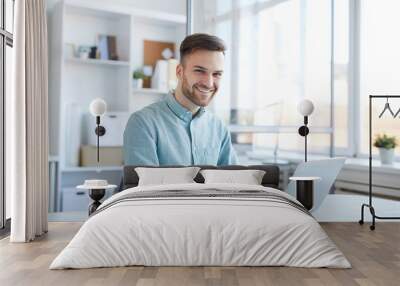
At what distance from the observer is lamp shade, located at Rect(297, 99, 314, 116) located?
18.2ft

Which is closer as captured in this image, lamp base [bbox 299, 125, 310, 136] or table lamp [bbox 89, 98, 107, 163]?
table lamp [bbox 89, 98, 107, 163]

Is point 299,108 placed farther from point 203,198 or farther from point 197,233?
point 197,233

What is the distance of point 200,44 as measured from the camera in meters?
5.55

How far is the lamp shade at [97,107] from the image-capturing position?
5.44 metres

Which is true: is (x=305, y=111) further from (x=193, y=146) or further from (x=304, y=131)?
(x=193, y=146)

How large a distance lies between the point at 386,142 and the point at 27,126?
338cm

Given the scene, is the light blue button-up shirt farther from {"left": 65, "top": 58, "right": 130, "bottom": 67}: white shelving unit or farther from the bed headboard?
{"left": 65, "top": 58, "right": 130, "bottom": 67}: white shelving unit

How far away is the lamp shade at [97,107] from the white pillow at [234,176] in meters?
1.22

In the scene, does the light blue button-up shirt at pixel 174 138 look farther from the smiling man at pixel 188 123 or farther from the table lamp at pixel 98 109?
the table lamp at pixel 98 109

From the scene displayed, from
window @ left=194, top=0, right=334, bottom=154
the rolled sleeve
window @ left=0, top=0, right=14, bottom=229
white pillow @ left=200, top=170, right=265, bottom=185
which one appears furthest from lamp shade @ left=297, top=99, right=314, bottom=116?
window @ left=0, top=0, right=14, bottom=229

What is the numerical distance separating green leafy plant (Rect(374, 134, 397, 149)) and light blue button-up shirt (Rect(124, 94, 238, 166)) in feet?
4.67

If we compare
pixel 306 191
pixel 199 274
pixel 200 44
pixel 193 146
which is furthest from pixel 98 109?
pixel 199 274

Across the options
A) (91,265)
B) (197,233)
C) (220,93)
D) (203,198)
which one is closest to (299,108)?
(220,93)

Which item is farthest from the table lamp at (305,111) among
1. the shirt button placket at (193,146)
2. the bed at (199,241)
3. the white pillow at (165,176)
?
the bed at (199,241)
